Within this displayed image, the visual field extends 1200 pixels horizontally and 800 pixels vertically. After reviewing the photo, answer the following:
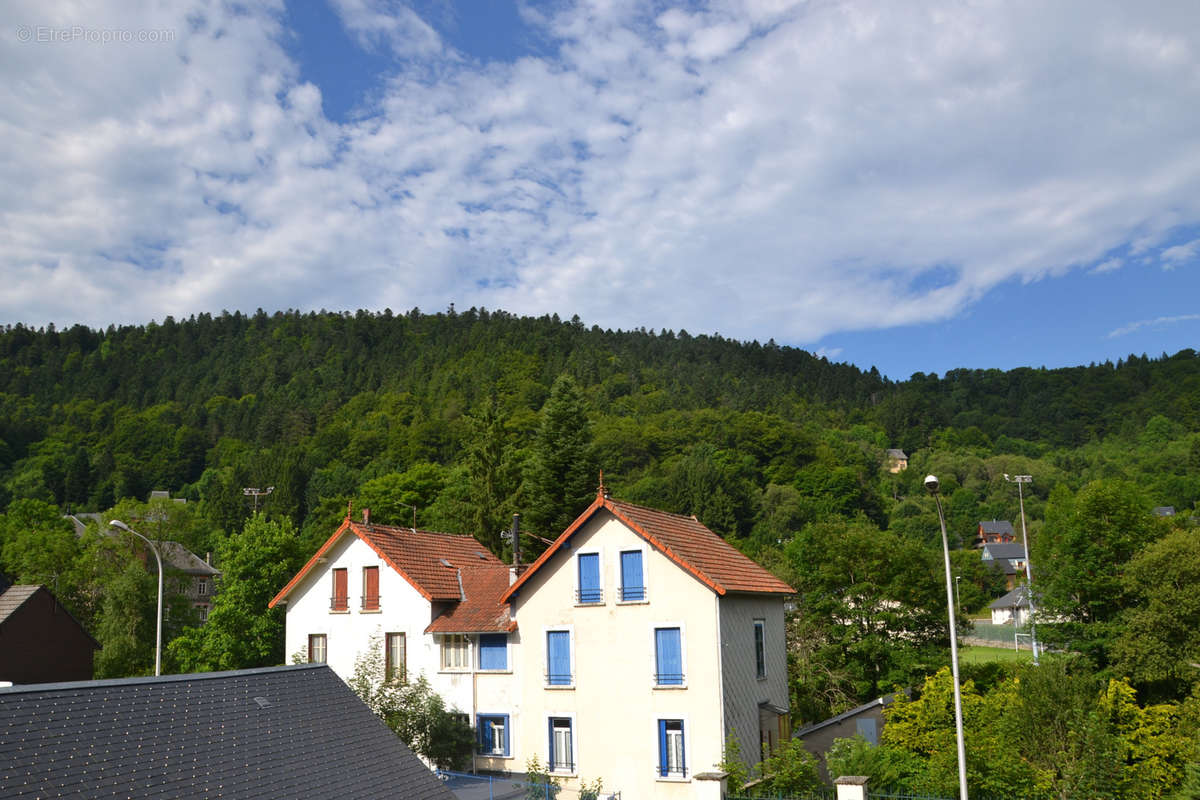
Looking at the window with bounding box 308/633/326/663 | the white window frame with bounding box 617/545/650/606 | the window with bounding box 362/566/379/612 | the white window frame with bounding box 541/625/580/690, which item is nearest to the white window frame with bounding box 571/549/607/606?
the white window frame with bounding box 617/545/650/606

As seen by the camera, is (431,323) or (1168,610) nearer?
(1168,610)

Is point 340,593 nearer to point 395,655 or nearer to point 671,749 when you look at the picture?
point 395,655

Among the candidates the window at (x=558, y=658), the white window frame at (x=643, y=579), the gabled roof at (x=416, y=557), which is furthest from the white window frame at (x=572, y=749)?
the gabled roof at (x=416, y=557)

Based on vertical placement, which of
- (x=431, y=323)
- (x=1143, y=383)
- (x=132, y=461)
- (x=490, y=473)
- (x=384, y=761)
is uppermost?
(x=431, y=323)

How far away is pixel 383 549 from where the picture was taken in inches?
1508

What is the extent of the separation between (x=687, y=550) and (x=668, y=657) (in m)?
3.69

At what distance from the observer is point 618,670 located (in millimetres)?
32344

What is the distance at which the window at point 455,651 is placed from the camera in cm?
3625

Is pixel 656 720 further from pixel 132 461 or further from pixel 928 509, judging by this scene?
pixel 132 461

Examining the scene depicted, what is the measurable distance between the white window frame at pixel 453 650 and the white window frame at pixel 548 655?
3.77 m

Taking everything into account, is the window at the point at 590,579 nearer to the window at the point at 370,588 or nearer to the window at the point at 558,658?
the window at the point at 558,658

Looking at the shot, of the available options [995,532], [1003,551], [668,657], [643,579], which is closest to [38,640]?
[643,579]

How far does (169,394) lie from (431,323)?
50.6 meters

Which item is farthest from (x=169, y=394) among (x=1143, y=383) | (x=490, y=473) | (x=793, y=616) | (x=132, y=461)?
(x=1143, y=383)
